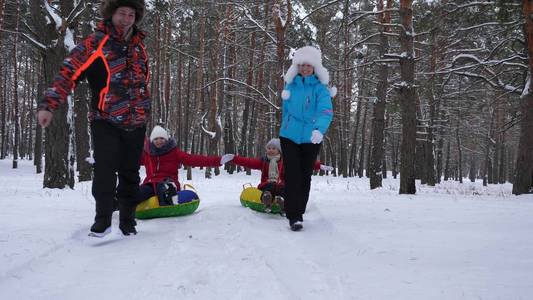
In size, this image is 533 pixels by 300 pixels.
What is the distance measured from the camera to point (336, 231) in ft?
→ 13.7

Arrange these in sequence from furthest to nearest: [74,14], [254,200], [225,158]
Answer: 1. [74,14]
2. [254,200]
3. [225,158]

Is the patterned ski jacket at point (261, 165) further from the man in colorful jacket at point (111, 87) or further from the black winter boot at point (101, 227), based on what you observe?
the black winter boot at point (101, 227)

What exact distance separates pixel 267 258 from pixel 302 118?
2.03 metres

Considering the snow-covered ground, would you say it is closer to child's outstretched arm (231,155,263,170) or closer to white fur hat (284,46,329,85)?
child's outstretched arm (231,155,263,170)

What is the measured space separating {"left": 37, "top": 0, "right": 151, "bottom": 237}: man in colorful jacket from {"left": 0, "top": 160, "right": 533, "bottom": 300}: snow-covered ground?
57 centimetres

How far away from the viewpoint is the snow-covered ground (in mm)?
2336

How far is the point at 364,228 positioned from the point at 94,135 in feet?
9.08

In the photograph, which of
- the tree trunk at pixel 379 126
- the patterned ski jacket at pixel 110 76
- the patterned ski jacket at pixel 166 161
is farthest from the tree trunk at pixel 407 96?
the patterned ski jacket at pixel 110 76

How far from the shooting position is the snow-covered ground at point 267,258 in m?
2.34

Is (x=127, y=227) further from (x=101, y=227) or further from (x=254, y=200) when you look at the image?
(x=254, y=200)

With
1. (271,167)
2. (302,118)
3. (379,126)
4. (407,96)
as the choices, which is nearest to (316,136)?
(302,118)

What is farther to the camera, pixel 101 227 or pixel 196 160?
pixel 196 160

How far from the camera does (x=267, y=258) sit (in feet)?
9.92

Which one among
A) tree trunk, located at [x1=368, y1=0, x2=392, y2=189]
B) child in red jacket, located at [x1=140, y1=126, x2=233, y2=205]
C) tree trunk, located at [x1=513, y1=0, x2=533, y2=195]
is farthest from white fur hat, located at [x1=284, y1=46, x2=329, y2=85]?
tree trunk, located at [x1=368, y1=0, x2=392, y2=189]
